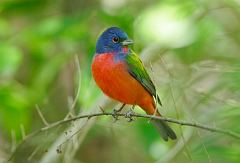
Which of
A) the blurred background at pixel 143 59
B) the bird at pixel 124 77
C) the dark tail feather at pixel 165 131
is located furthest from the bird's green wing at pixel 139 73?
the dark tail feather at pixel 165 131

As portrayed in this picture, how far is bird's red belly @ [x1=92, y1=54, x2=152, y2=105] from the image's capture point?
14.0 feet

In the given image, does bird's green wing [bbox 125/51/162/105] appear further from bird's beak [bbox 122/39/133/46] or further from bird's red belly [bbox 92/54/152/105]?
bird's beak [bbox 122/39/133/46]

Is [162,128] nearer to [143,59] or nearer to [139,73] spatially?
[139,73]

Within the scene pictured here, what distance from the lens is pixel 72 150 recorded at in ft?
15.1

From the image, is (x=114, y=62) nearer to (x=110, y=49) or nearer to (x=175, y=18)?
(x=110, y=49)

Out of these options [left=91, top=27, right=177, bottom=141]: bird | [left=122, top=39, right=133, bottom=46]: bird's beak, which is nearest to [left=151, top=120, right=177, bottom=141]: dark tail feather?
[left=91, top=27, right=177, bottom=141]: bird

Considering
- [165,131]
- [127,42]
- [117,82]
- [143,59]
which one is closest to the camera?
[117,82]

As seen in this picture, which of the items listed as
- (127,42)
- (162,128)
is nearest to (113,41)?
(127,42)

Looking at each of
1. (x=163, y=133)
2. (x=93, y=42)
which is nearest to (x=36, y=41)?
(x=93, y=42)

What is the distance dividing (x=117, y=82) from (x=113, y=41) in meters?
0.48

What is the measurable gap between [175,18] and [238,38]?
2.45 feet

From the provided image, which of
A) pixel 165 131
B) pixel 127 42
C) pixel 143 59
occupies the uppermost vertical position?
pixel 127 42

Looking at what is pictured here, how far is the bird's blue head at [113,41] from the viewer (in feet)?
15.2

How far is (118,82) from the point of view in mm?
4332
